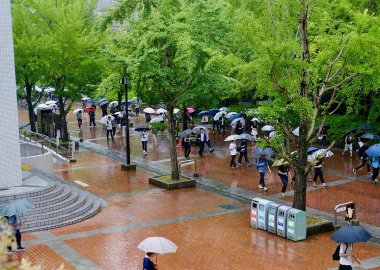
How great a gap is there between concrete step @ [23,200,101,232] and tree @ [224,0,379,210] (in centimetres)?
663

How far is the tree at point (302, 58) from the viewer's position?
14.9 meters

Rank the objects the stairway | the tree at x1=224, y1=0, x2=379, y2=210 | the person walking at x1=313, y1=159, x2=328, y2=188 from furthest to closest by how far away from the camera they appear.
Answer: the person walking at x1=313, y1=159, x2=328, y2=188, the stairway, the tree at x1=224, y1=0, x2=379, y2=210

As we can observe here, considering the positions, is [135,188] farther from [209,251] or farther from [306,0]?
[306,0]

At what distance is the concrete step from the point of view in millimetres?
17219

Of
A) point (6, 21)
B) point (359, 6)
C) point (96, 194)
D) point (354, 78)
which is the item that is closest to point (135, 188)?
point (96, 194)

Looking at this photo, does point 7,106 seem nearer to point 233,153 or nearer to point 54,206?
point 54,206

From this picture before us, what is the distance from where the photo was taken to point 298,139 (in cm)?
1700

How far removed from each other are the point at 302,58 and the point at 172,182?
28.4 ft

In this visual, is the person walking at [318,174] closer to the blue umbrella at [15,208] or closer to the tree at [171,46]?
the tree at [171,46]

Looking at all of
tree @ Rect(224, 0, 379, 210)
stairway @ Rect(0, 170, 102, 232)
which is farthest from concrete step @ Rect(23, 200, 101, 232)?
tree @ Rect(224, 0, 379, 210)

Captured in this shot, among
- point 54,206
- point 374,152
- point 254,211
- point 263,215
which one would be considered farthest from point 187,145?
point 263,215

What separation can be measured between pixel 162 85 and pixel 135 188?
4.38 metres

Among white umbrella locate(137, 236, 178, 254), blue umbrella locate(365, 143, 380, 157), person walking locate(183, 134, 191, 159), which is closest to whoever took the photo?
white umbrella locate(137, 236, 178, 254)

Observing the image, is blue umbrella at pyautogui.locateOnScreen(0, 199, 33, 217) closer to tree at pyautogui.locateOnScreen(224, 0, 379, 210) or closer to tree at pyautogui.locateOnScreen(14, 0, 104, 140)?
tree at pyautogui.locateOnScreen(224, 0, 379, 210)
